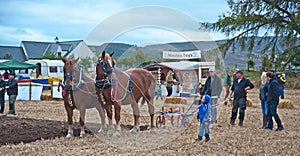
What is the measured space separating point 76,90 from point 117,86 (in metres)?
0.88

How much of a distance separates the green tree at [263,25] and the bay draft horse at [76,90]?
17.4 metres

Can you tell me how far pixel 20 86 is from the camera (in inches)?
797

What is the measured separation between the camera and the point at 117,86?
341 inches

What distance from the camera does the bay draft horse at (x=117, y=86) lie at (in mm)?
Result: 8391

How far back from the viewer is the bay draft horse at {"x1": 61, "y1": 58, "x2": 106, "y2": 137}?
8516mm

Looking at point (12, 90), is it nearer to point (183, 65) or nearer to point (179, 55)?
point (183, 65)

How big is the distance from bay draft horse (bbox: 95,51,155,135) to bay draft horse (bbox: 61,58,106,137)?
0.42 meters

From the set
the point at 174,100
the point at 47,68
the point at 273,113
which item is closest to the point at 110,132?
the point at 273,113

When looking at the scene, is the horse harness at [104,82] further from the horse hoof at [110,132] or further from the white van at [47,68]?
the white van at [47,68]

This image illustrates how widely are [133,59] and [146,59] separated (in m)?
0.37

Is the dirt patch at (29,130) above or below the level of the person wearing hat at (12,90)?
below

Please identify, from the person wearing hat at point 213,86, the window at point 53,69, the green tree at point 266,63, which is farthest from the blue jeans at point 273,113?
the window at point 53,69

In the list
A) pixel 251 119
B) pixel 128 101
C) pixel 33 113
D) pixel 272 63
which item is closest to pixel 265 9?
pixel 272 63

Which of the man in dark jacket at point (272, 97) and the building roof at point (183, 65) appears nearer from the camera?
the man in dark jacket at point (272, 97)
